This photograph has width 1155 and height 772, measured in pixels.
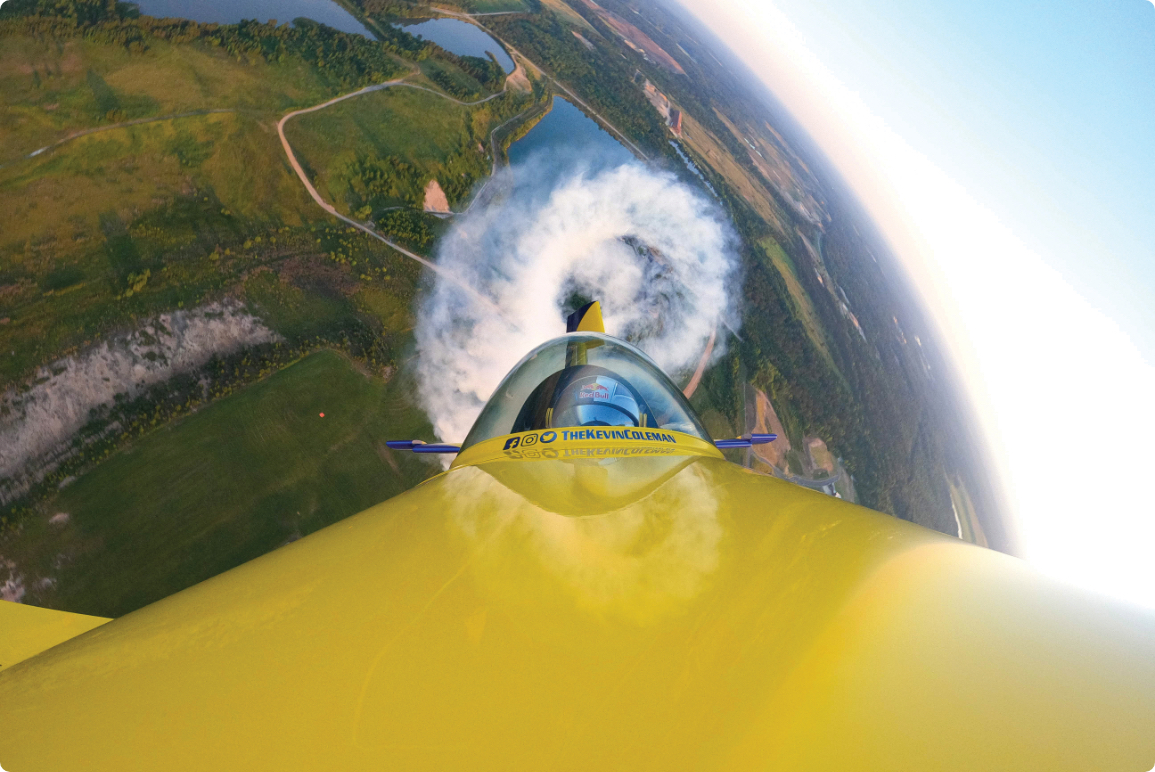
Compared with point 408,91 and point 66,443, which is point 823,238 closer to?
point 408,91

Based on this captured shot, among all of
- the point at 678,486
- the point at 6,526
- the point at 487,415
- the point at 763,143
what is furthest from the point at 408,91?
the point at 763,143

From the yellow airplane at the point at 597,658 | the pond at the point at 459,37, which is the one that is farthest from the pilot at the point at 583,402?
the pond at the point at 459,37

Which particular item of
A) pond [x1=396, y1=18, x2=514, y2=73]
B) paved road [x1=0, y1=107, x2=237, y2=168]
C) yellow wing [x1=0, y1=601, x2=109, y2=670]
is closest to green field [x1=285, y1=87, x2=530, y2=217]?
paved road [x1=0, y1=107, x2=237, y2=168]

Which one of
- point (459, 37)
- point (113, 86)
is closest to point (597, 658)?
point (113, 86)

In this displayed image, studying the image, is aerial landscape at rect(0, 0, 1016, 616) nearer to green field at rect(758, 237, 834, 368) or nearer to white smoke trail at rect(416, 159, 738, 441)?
white smoke trail at rect(416, 159, 738, 441)

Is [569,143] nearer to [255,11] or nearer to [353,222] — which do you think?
[353,222]
